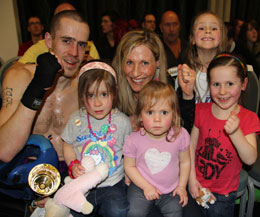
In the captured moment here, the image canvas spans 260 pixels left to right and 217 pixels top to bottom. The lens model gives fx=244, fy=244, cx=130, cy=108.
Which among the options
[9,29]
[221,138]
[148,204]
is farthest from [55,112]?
[9,29]

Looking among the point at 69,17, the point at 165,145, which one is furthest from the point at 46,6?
the point at 165,145

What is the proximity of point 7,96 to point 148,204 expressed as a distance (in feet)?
3.64

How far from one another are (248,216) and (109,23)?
3527mm

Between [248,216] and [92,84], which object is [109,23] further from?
[248,216]

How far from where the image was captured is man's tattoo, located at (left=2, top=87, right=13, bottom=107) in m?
1.57

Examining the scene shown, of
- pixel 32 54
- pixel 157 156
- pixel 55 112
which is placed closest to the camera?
pixel 157 156

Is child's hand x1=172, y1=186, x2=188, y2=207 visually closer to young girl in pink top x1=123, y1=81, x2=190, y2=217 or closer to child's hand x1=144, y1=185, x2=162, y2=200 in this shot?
young girl in pink top x1=123, y1=81, x2=190, y2=217

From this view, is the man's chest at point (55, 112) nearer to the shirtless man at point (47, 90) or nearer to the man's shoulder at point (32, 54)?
the shirtless man at point (47, 90)

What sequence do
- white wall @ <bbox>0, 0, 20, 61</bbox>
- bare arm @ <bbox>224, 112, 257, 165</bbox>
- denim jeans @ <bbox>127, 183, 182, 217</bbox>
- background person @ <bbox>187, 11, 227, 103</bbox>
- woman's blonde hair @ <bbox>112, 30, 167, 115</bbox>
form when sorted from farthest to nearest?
white wall @ <bbox>0, 0, 20, 61</bbox>
background person @ <bbox>187, 11, 227, 103</bbox>
woman's blonde hair @ <bbox>112, 30, 167, 115</bbox>
denim jeans @ <bbox>127, 183, 182, 217</bbox>
bare arm @ <bbox>224, 112, 257, 165</bbox>

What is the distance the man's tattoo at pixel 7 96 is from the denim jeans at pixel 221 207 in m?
1.40

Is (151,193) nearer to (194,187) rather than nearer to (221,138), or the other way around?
(194,187)

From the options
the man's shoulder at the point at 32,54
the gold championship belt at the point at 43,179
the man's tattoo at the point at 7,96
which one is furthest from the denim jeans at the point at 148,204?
the man's shoulder at the point at 32,54

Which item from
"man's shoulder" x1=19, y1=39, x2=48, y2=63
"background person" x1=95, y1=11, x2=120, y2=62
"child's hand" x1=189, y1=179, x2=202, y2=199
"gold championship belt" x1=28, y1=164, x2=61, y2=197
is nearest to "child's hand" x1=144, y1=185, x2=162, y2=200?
"child's hand" x1=189, y1=179, x2=202, y2=199

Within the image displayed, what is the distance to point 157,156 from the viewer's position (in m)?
1.40
